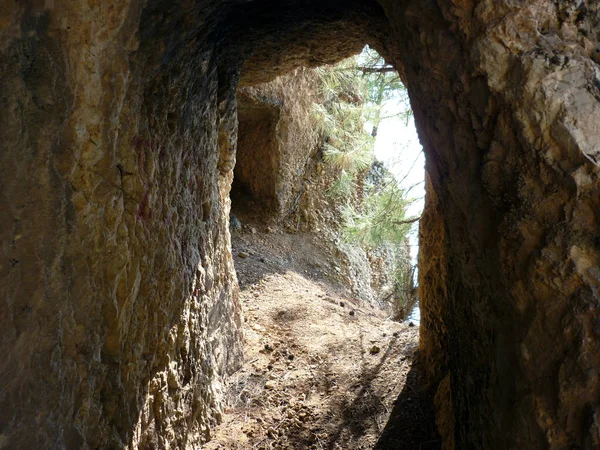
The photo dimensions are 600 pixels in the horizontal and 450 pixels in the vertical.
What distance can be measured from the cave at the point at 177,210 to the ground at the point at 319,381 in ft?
1.59

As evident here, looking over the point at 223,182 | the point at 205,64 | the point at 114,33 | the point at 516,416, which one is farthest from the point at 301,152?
the point at 516,416

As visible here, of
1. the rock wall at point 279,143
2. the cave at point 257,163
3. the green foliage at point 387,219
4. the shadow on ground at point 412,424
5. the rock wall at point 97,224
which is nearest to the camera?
the rock wall at point 97,224

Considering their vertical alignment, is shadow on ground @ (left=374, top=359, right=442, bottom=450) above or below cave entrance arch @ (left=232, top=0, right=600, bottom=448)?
below

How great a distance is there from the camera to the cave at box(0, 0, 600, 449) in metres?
1.48

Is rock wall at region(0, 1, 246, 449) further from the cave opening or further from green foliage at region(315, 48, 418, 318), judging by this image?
green foliage at region(315, 48, 418, 318)

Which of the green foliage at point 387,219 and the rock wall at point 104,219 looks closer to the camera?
the rock wall at point 104,219

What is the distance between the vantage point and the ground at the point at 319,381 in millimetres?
3045

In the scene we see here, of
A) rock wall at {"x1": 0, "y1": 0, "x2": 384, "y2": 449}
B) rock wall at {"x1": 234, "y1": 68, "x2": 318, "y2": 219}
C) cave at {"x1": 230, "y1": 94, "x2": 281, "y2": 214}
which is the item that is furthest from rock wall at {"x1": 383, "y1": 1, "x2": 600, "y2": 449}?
cave at {"x1": 230, "y1": 94, "x2": 281, "y2": 214}

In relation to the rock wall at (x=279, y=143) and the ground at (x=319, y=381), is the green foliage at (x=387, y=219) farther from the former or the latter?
the rock wall at (x=279, y=143)

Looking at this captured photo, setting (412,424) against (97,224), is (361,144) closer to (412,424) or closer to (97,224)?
(412,424)

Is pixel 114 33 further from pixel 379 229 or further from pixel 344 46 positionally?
pixel 379 229

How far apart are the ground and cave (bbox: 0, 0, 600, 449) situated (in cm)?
48

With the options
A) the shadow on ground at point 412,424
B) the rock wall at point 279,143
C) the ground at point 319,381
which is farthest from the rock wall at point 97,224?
the rock wall at point 279,143

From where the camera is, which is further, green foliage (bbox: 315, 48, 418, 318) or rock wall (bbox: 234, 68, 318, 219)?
rock wall (bbox: 234, 68, 318, 219)
